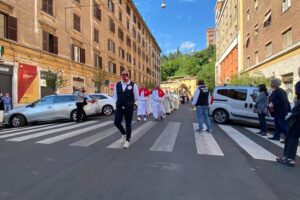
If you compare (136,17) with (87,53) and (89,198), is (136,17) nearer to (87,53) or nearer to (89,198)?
(87,53)

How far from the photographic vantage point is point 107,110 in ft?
61.0

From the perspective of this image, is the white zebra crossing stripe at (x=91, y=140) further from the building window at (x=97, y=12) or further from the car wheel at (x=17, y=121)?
the building window at (x=97, y=12)

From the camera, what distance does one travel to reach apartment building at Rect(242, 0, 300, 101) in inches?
790

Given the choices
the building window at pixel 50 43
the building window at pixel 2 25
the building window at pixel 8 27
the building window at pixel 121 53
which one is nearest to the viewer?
the building window at pixel 2 25

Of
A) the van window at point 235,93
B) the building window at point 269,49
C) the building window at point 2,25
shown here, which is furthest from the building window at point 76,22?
the van window at point 235,93

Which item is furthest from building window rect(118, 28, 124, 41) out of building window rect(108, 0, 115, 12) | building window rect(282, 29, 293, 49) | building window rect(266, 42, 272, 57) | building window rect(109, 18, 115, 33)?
building window rect(282, 29, 293, 49)

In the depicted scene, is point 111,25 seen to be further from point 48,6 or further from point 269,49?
point 269,49

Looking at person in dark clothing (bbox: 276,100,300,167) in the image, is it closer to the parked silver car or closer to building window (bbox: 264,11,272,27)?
the parked silver car

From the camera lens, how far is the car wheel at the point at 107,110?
18.5 m

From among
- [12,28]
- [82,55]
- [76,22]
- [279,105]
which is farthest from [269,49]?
[12,28]

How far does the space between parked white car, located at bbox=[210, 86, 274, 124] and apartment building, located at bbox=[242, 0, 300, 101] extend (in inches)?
342

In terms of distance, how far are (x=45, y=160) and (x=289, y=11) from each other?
20.8m

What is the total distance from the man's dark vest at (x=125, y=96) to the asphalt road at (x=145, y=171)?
3.38 feet

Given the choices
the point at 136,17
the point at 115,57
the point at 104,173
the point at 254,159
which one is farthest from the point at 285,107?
the point at 136,17
